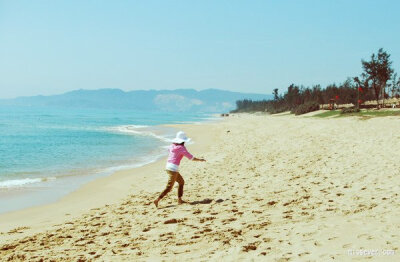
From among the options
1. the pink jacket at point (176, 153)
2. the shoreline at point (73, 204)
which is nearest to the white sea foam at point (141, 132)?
the shoreline at point (73, 204)

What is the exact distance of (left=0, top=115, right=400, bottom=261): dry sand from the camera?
4832 millimetres

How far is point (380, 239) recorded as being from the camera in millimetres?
4621

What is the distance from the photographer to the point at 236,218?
21.6 ft

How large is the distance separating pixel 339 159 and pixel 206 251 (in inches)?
331

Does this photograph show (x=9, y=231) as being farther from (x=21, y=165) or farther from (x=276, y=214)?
(x=21, y=165)

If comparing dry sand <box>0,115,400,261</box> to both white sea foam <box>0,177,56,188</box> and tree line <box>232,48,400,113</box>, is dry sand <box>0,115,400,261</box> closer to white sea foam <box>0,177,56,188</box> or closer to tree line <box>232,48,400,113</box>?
white sea foam <box>0,177,56,188</box>

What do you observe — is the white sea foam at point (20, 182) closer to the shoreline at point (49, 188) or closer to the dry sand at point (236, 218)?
the shoreline at point (49, 188)

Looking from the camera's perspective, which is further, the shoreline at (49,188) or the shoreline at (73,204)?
the shoreline at (49,188)

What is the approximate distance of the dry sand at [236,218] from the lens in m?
4.83

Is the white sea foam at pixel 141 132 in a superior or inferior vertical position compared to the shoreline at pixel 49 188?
superior

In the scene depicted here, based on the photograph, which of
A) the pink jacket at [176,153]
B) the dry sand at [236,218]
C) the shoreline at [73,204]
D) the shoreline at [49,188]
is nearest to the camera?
the dry sand at [236,218]

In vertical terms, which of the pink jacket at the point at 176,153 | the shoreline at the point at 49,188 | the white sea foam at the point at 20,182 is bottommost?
the shoreline at the point at 49,188

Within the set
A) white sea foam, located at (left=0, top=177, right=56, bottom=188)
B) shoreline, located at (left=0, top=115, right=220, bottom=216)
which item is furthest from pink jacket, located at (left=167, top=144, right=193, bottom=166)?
white sea foam, located at (left=0, top=177, right=56, bottom=188)

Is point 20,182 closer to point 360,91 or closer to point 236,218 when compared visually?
point 236,218
